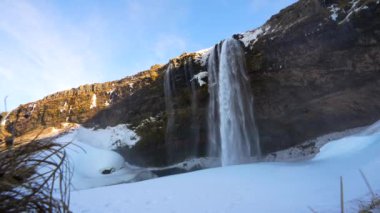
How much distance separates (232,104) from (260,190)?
15.0 metres

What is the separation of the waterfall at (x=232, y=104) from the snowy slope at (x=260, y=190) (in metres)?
11.2

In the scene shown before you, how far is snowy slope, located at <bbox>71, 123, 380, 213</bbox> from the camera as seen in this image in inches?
255

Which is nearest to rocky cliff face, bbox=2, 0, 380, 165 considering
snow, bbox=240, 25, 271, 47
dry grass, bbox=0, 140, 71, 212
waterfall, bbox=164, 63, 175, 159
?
snow, bbox=240, 25, 271, 47

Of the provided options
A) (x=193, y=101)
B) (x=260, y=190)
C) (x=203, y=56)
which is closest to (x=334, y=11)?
(x=203, y=56)

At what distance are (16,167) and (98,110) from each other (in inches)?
1309

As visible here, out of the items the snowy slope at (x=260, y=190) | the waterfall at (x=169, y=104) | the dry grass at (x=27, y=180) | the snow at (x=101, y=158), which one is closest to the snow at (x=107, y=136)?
the snow at (x=101, y=158)

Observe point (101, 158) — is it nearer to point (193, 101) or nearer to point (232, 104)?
point (193, 101)

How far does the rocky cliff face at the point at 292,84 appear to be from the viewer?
65.2 ft

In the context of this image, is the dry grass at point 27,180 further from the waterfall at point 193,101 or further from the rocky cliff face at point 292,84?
the waterfall at point 193,101

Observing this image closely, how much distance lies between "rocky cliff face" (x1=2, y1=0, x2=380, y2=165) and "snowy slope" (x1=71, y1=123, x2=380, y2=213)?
10.5 metres

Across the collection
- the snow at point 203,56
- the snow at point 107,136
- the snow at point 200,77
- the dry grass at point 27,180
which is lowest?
the dry grass at point 27,180

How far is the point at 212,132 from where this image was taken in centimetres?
2477

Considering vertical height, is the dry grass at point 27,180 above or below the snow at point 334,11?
below

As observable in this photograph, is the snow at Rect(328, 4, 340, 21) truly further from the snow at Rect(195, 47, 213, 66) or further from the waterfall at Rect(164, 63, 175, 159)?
the waterfall at Rect(164, 63, 175, 159)
